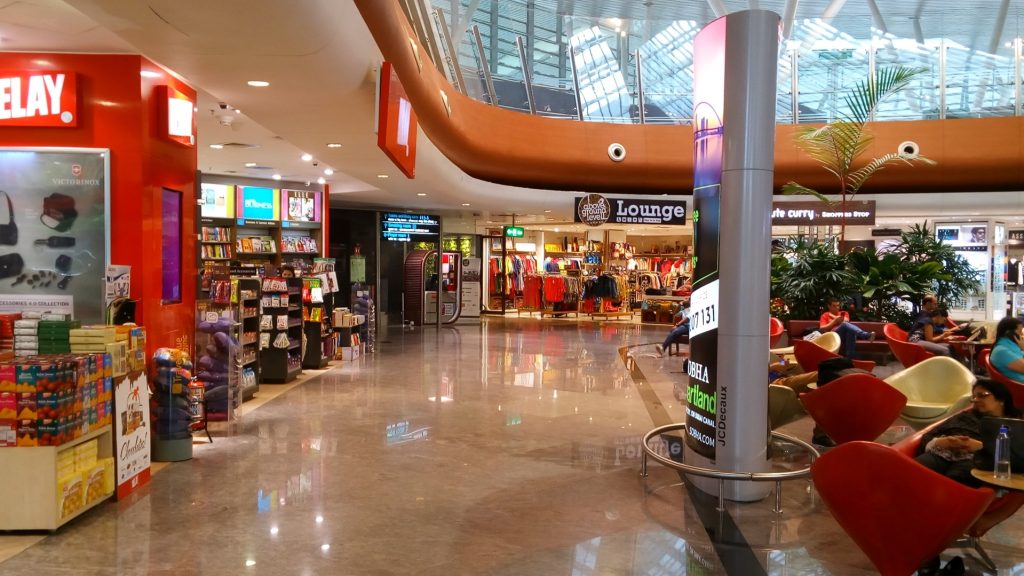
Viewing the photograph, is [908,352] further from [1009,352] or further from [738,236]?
[738,236]

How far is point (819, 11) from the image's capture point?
15734 millimetres

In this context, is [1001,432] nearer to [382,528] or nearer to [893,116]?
[382,528]

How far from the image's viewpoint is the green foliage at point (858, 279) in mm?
11359

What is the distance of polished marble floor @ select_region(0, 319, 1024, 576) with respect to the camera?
12.3 ft

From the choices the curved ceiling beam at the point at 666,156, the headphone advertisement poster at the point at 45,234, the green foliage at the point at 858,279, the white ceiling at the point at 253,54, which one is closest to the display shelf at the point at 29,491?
the headphone advertisement poster at the point at 45,234

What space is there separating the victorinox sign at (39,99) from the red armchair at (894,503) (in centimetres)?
531

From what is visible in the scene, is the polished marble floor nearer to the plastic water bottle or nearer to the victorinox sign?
the plastic water bottle

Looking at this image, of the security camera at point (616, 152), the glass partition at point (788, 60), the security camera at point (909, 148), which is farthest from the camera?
the security camera at point (616, 152)

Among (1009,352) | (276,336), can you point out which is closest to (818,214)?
(1009,352)

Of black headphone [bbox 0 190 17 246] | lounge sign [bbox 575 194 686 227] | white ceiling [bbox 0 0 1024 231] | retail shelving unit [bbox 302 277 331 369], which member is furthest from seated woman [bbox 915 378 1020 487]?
lounge sign [bbox 575 194 686 227]

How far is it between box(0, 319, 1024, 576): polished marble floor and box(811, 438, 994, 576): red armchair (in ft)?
1.56

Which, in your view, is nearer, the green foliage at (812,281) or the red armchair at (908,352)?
the red armchair at (908,352)

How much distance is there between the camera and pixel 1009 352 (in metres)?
5.56

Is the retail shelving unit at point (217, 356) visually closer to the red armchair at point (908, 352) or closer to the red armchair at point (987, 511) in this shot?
the red armchair at point (987, 511)
